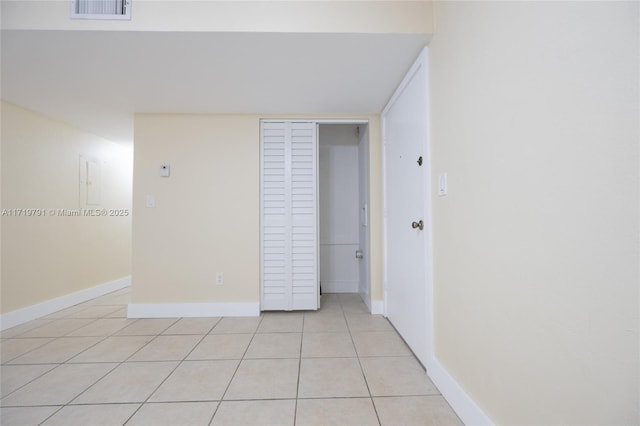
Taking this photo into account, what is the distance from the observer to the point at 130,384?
62.3 inches

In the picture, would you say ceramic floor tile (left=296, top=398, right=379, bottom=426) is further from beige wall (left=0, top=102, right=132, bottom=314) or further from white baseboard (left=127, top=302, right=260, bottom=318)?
beige wall (left=0, top=102, right=132, bottom=314)

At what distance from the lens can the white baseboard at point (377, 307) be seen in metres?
2.74

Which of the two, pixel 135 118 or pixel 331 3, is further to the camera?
pixel 135 118

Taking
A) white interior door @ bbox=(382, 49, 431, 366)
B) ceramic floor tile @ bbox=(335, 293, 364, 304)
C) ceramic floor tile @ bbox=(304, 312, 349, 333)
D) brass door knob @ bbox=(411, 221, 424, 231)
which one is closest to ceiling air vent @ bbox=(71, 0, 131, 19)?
white interior door @ bbox=(382, 49, 431, 366)

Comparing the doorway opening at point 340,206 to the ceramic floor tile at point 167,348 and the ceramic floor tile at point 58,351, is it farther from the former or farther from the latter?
the ceramic floor tile at point 58,351

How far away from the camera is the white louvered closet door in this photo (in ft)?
9.21

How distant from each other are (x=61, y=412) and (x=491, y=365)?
6.62 ft

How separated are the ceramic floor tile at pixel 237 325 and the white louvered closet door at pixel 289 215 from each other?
28 cm

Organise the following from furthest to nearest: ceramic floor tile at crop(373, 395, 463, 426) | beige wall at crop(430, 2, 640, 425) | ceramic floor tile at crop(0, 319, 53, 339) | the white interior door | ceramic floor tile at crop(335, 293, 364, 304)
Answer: ceramic floor tile at crop(335, 293, 364, 304) → ceramic floor tile at crop(0, 319, 53, 339) → the white interior door → ceramic floor tile at crop(373, 395, 463, 426) → beige wall at crop(430, 2, 640, 425)

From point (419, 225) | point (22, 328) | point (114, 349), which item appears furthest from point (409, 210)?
point (22, 328)

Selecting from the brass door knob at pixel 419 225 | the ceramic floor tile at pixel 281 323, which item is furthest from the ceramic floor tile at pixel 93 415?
the brass door knob at pixel 419 225

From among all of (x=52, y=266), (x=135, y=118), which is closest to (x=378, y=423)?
(x=135, y=118)

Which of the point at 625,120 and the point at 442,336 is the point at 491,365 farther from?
the point at 625,120

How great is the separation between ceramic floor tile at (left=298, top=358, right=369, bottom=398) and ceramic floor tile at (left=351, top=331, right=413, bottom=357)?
19 cm
